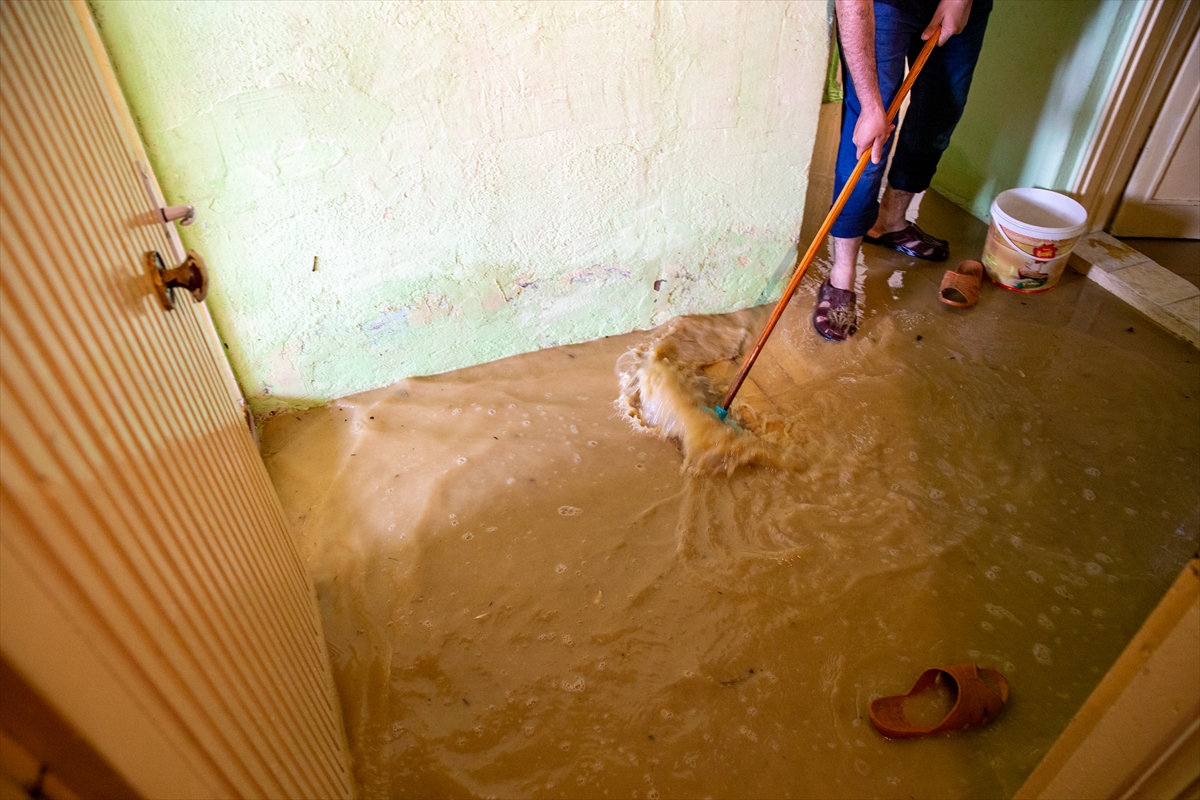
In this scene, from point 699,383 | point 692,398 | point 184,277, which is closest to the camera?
point 184,277

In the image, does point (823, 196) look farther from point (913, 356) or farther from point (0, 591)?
point (0, 591)

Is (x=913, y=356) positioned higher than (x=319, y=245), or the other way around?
(x=319, y=245)

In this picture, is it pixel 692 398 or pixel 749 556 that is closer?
pixel 749 556

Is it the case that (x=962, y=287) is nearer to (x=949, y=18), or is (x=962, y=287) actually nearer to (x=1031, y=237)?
(x=1031, y=237)

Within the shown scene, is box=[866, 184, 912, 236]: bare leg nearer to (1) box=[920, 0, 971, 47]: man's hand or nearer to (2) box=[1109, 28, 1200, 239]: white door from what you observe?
(1) box=[920, 0, 971, 47]: man's hand

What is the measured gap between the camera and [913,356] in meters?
2.41

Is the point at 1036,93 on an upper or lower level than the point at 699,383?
upper

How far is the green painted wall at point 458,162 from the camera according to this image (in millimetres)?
1645

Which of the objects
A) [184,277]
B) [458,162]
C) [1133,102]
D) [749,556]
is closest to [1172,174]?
[1133,102]

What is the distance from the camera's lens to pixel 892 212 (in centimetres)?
294

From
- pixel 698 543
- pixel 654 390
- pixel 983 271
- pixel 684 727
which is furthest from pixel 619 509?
pixel 983 271

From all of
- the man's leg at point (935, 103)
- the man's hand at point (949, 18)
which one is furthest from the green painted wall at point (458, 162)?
the man's leg at point (935, 103)

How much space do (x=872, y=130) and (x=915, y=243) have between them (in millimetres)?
986

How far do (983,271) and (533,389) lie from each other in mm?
1809
